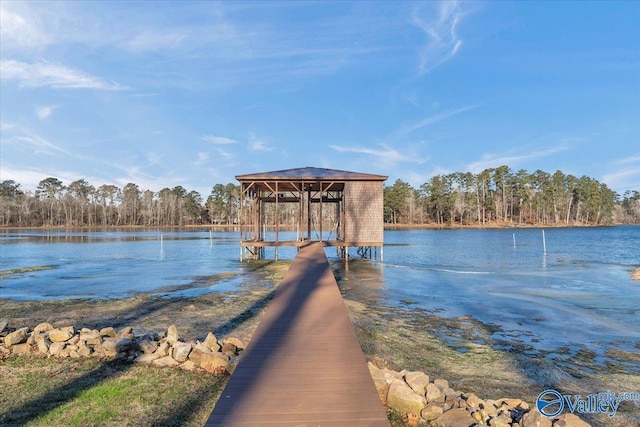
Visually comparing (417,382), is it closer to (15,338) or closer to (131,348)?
(131,348)

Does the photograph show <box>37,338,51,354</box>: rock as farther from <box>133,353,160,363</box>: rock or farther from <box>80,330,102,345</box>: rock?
<box>133,353,160,363</box>: rock

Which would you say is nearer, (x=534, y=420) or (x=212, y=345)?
(x=534, y=420)

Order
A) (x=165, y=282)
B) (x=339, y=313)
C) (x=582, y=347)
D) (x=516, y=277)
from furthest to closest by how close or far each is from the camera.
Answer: (x=516, y=277)
(x=165, y=282)
(x=582, y=347)
(x=339, y=313)

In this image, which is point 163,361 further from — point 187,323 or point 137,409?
point 187,323

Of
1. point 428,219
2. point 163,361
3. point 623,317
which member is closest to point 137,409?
point 163,361

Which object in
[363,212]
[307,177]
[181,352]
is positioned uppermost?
[307,177]

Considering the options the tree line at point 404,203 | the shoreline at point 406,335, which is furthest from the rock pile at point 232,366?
the tree line at point 404,203

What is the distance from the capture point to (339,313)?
6945mm

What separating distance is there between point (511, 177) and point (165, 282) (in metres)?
91.2

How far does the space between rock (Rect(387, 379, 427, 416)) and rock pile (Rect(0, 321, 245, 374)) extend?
2517mm

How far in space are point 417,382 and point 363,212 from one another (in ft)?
58.0

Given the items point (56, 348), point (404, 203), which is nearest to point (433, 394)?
point (56, 348)

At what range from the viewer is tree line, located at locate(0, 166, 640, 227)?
88875 mm

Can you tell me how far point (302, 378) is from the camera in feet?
14.4
